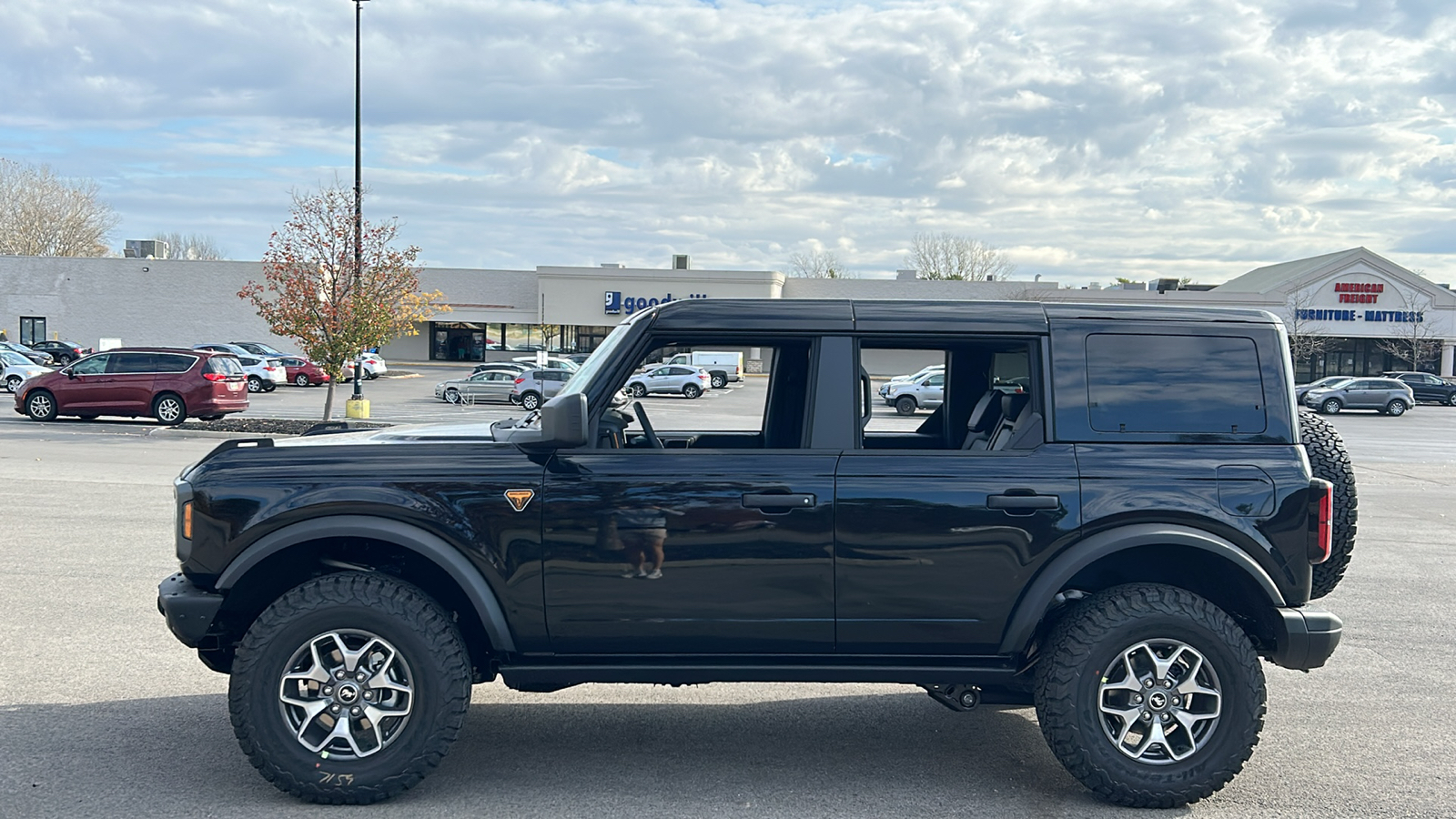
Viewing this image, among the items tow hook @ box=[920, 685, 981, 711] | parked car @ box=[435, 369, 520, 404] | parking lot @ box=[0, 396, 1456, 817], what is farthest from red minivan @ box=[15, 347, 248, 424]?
tow hook @ box=[920, 685, 981, 711]

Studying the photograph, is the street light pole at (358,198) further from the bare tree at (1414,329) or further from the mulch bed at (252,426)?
the bare tree at (1414,329)

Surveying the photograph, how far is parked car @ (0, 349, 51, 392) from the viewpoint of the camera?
34.6 m

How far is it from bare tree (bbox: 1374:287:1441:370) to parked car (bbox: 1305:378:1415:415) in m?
21.0

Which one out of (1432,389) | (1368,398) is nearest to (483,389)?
(1368,398)

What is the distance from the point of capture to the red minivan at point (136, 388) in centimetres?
2275

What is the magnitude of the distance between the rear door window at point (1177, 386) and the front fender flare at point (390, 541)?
249 centimetres

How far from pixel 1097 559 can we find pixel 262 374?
39500 millimetres

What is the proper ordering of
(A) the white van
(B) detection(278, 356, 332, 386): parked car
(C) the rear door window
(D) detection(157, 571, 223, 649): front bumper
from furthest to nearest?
1. (B) detection(278, 356, 332, 386): parked car
2. (A) the white van
3. (C) the rear door window
4. (D) detection(157, 571, 223, 649): front bumper

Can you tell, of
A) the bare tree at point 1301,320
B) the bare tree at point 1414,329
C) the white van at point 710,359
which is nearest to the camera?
the white van at point 710,359

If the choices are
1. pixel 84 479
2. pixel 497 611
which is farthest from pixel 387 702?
pixel 84 479

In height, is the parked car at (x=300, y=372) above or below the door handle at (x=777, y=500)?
above

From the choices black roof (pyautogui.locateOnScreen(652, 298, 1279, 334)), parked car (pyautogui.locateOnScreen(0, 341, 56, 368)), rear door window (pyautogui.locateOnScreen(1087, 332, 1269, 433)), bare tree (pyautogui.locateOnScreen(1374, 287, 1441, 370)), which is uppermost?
bare tree (pyautogui.locateOnScreen(1374, 287, 1441, 370))

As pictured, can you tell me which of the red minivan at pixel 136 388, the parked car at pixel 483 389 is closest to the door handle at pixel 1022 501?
the red minivan at pixel 136 388

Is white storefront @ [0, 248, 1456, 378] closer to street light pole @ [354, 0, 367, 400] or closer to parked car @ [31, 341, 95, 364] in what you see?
parked car @ [31, 341, 95, 364]
